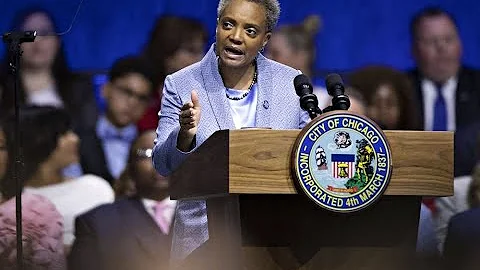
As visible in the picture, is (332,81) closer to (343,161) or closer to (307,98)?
(307,98)

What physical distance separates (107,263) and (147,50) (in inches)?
40.3

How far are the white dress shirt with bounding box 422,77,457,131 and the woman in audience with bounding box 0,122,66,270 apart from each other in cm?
185

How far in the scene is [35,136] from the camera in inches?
191

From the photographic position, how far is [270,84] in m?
2.77

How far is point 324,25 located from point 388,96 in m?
0.48

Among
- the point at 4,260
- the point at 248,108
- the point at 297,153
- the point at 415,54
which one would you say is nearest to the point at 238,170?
the point at 297,153

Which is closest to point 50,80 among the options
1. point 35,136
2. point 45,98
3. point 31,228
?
point 45,98

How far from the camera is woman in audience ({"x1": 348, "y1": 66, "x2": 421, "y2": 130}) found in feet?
16.4

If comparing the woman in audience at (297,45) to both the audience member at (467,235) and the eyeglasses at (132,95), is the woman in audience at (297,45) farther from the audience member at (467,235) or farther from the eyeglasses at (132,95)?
the audience member at (467,235)

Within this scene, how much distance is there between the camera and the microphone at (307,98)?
238cm

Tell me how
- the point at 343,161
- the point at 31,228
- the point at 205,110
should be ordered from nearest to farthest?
A: the point at 343,161 < the point at 205,110 < the point at 31,228

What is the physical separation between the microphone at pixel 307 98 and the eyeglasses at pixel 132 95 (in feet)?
8.12

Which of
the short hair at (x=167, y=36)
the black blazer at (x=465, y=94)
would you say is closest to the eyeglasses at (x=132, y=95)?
the short hair at (x=167, y=36)

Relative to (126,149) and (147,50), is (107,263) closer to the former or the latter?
(126,149)
